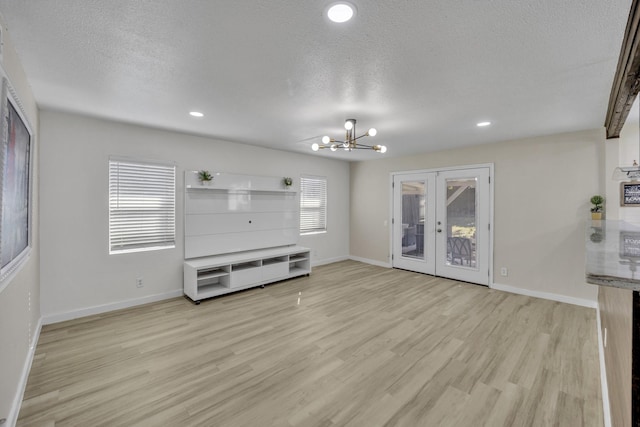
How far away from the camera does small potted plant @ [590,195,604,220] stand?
3.72 m

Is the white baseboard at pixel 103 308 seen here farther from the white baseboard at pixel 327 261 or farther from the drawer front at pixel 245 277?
the white baseboard at pixel 327 261

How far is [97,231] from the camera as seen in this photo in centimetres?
364

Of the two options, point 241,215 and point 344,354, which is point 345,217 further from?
point 344,354

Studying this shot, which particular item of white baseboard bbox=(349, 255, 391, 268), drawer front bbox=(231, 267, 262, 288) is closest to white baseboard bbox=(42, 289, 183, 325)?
drawer front bbox=(231, 267, 262, 288)

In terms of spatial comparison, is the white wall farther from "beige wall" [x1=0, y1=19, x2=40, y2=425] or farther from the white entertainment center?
"beige wall" [x1=0, y1=19, x2=40, y2=425]

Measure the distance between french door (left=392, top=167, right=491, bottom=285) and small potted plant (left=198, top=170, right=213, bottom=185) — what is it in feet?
12.6

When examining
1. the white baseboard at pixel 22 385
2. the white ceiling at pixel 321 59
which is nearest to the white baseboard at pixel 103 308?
the white baseboard at pixel 22 385

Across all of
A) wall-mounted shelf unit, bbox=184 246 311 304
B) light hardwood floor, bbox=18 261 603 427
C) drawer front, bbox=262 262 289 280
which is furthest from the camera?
drawer front, bbox=262 262 289 280

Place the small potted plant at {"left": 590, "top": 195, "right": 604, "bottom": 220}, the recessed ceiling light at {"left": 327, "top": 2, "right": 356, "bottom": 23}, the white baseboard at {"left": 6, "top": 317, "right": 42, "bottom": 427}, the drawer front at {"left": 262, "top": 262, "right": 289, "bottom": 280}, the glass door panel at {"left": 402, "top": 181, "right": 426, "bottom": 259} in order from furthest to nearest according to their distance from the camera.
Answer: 1. the glass door panel at {"left": 402, "top": 181, "right": 426, "bottom": 259}
2. the drawer front at {"left": 262, "top": 262, "right": 289, "bottom": 280}
3. the small potted plant at {"left": 590, "top": 195, "right": 604, "bottom": 220}
4. the white baseboard at {"left": 6, "top": 317, "right": 42, "bottom": 427}
5. the recessed ceiling light at {"left": 327, "top": 2, "right": 356, "bottom": 23}

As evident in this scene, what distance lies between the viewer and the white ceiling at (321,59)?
5.25ft

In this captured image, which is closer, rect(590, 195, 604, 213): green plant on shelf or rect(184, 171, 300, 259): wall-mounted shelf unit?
rect(590, 195, 604, 213): green plant on shelf

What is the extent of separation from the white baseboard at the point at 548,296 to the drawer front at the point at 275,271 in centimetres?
360

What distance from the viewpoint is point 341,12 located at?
1589 mm

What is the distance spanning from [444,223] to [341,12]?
15.3ft
